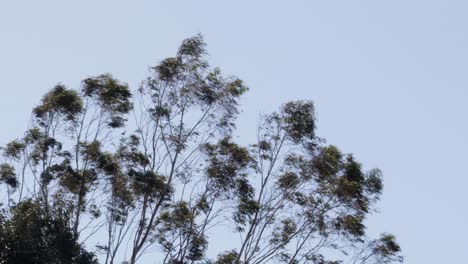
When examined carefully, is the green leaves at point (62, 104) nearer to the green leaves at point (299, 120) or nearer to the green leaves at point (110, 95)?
the green leaves at point (110, 95)

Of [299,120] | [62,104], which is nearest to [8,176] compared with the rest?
[62,104]

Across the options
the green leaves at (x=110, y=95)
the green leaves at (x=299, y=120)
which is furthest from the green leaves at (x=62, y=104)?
the green leaves at (x=299, y=120)

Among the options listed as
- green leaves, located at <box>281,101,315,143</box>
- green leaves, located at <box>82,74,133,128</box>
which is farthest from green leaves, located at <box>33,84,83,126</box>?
green leaves, located at <box>281,101,315,143</box>

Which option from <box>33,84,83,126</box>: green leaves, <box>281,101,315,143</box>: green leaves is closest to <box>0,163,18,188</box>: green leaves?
<box>33,84,83,126</box>: green leaves

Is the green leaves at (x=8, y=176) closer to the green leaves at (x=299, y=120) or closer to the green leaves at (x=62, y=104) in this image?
the green leaves at (x=62, y=104)

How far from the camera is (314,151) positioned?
39688 mm

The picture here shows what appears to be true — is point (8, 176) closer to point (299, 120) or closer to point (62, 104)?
Result: point (62, 104)

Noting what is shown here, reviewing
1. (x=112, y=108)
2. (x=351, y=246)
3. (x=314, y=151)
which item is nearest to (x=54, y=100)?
(x=112, y=108)

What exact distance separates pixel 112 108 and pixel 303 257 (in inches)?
361

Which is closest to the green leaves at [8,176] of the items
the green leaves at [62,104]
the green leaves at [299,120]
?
the green leaves at [62,104]

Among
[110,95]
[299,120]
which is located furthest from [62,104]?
[299,120]

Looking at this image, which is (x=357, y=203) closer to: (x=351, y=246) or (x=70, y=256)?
(x=351, y=246)

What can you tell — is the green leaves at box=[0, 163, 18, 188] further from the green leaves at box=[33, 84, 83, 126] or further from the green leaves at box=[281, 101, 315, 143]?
the green leaves at box=[281, 101, 315, 143]

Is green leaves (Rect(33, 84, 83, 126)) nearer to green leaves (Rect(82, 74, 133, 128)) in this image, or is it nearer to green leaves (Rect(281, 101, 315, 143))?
green leaves (Rect(82, 74, 133, 128))
